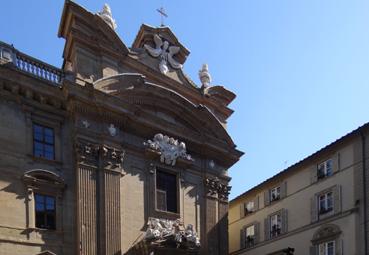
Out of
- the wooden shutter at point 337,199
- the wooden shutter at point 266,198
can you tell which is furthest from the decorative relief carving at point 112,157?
the wooden shutter at point 266,198

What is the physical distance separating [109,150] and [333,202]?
52.1 ft

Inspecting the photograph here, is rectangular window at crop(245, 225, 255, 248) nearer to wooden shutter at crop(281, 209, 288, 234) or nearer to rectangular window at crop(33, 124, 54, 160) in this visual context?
wooden shutter at crop(281, 209, 288, 234)

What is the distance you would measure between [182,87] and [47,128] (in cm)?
920

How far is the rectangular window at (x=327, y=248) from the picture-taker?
31.2 meters

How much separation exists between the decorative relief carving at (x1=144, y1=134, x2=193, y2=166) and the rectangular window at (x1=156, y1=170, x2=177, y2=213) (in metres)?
0.76

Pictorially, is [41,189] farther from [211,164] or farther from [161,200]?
[211,164]

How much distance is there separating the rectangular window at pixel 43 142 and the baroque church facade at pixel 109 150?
47 millimetres

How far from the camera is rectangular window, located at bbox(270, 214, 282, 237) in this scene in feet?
121

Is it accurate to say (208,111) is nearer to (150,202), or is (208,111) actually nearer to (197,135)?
(197,135)

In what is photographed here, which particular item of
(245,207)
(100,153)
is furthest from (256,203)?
(100,153)

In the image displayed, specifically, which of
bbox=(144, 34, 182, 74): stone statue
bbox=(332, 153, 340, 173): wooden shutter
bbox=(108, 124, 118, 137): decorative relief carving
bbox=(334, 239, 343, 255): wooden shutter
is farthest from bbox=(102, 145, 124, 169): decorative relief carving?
bbox=(332, 153, 340, 173): wooden shutter

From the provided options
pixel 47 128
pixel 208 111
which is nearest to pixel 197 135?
pixel 208 111

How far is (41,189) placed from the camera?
69.3 feet

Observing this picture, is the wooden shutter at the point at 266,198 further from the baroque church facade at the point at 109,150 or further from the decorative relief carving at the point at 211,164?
the decorative relief carving at the point at 211,164
